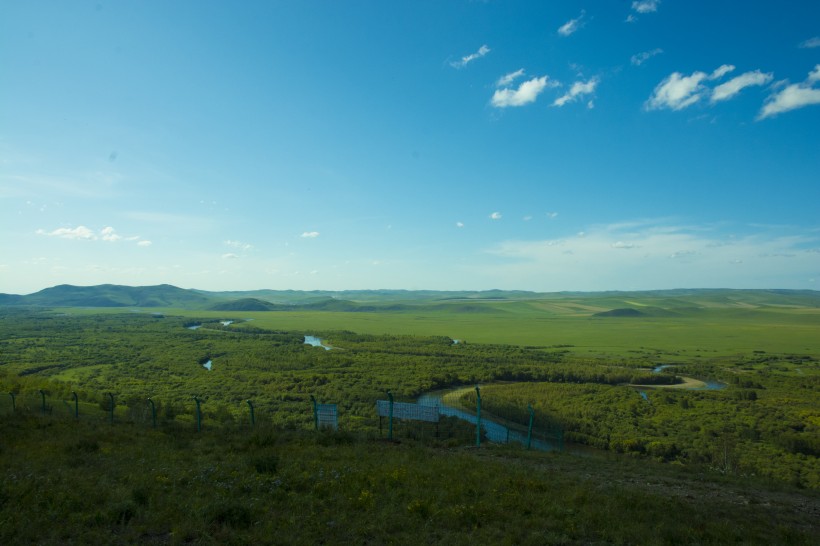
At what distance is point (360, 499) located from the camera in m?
8.63

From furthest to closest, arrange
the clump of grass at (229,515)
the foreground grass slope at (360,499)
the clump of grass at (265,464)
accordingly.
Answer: the clump of grass at (265,464) → the clump of grass at (229,515) → the foreground grass slope at (360,499)

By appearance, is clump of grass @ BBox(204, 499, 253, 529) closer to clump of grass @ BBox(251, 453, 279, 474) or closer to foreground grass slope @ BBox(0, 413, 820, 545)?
foreground grass slope @ BBox(0, 413, 820, 545)

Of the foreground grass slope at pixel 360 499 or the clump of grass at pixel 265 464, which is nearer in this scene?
the foreground grass slope at pixel 360 499

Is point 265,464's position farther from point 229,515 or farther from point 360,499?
point 360,499

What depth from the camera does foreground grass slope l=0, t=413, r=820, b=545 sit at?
7309 millimetres

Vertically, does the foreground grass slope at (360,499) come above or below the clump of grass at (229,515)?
below

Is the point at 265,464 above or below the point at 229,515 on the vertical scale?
below

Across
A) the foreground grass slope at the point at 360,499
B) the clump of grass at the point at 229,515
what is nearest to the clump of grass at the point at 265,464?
the foreground grass slope at the point at 360,499

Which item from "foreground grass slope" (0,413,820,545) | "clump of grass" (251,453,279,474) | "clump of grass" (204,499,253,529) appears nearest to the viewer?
"foreground grass slope" (0,413,820,545)

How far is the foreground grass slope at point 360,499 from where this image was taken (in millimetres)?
7309

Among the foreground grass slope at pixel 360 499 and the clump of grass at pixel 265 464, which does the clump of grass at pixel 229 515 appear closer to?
the foreground grass slope at pixel 360 499

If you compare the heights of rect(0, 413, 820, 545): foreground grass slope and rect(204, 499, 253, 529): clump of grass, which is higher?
rect(204, 499, 253, 529): clump of grass

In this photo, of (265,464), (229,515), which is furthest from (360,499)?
(265,464)

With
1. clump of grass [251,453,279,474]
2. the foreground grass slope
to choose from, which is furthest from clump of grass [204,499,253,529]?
clump of grass [251,453,279,474]
